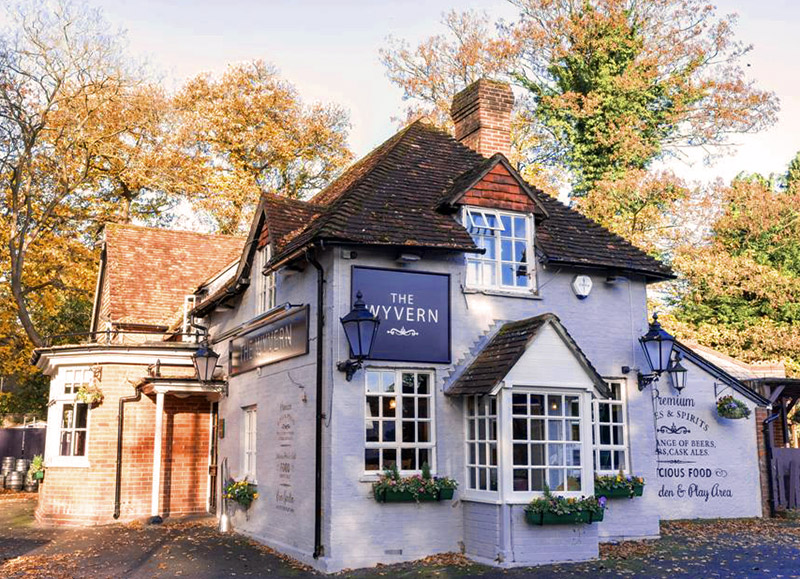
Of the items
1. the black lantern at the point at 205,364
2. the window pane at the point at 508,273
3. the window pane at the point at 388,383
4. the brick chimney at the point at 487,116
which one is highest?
the brick chimney at the point at 487,116

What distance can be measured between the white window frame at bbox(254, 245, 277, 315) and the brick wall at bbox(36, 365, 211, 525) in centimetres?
446

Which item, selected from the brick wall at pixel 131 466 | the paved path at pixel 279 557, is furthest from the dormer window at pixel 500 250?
the brick wall at pixel 131 466

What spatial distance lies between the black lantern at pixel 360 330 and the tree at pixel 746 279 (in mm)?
18566

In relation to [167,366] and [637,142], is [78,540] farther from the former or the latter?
[637,142]

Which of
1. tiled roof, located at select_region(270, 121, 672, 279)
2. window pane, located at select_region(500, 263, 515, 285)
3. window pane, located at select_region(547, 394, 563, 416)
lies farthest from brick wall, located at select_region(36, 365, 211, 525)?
window pane, located at select_region(547, 394, 563, 416)

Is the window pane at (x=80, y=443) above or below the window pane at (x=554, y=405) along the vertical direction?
below

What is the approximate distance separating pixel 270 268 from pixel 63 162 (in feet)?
51.3

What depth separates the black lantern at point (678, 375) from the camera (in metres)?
15.4

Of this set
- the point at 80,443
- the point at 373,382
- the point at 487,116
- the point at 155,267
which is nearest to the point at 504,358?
the point at 373,382

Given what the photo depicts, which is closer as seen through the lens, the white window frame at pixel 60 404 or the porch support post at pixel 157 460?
the porch support post at pixel 157 460

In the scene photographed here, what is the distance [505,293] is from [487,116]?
503cm

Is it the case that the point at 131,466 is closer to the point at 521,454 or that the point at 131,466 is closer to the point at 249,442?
the point at 249,442

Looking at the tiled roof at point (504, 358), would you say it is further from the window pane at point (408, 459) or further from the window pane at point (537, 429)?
the window pane at point (408, 459)

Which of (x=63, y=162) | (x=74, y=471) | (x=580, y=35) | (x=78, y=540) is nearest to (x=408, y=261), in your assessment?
(x=78, y=540)
